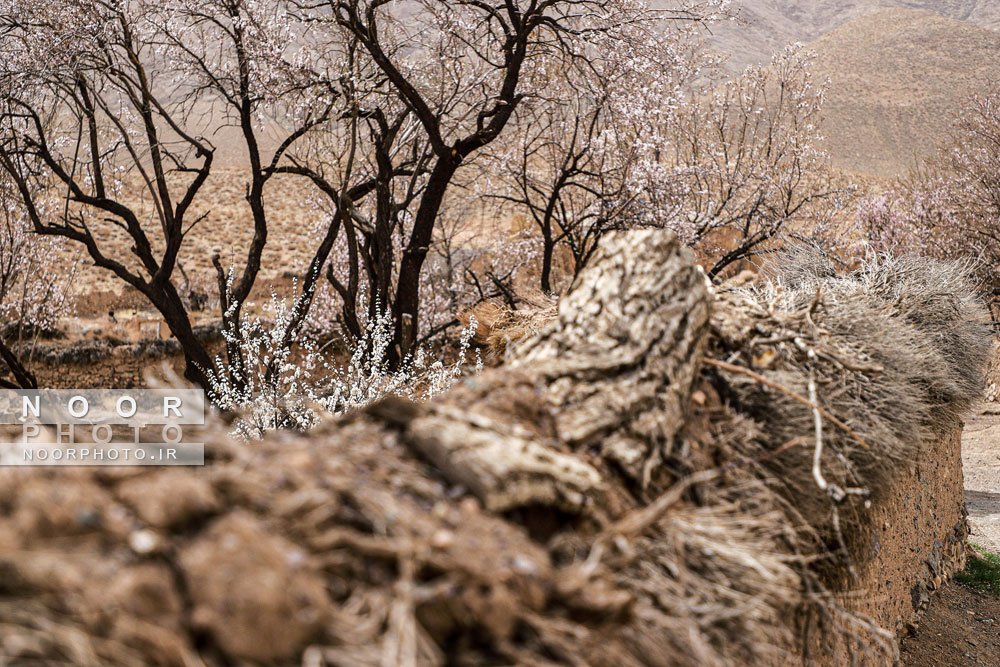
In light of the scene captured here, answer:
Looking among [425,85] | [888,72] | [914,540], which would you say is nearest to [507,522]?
[914,540]

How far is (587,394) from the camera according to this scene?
169 cm

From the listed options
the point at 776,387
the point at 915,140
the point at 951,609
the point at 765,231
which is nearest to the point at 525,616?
the point at 776,387

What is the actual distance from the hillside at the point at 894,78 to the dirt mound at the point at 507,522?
139 ft

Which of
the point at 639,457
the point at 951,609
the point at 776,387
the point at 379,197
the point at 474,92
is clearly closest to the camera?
the point at 639,457

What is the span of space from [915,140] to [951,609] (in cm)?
4561

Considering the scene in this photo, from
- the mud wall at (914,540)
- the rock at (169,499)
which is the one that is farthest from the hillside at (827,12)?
the rock at (169,499)

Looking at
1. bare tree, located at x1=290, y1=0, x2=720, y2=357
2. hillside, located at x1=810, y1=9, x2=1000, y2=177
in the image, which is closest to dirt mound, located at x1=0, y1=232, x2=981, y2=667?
bare tree, located at x1=290, y1=0, x2=720, y2=357

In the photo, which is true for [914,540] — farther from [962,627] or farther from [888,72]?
[888,72]

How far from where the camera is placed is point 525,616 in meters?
1.08

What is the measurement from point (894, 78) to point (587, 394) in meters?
58.3

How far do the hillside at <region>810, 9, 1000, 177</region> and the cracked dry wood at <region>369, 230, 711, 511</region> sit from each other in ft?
139

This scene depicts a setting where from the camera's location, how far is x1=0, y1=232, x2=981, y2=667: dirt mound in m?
0.92

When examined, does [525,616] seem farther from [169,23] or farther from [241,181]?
[241,181]

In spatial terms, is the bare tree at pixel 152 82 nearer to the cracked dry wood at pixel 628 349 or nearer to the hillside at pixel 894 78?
the cracked dry wood at pixel 628 349
